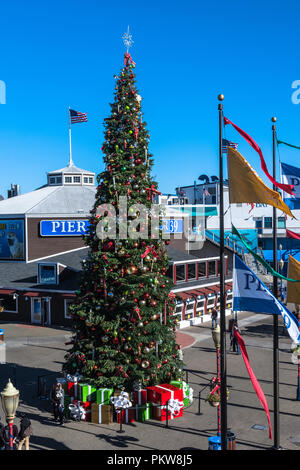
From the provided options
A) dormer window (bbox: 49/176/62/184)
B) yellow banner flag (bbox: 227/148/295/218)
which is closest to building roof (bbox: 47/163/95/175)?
dormer window (bbox: 49/176/62/184)

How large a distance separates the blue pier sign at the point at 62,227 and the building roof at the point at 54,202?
78cm

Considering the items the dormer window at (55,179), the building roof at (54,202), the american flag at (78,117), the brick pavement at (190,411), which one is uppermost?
the american flag at (78,117)

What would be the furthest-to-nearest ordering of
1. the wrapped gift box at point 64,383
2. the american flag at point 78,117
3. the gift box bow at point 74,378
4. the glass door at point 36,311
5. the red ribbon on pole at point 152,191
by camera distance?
the american flag at point 78,117
the glass door at point 36,311
the red ribbon on pole at point 152,191
the wrapped gift box at point 64,383
the gift box bow at point 74,378

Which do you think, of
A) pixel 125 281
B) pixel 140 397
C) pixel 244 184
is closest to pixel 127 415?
pixel 140 397

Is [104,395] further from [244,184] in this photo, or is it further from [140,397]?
[244,184]

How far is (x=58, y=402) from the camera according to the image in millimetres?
16062

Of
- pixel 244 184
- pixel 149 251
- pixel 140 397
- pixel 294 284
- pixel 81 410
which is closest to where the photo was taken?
pixel 244 184

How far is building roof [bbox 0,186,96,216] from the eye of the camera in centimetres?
4131

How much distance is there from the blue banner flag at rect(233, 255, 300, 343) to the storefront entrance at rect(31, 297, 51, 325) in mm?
23656

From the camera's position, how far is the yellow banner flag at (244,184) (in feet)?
38.0

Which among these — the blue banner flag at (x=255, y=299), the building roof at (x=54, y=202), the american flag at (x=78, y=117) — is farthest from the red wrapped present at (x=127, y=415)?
the american flag at (x=78, y=117)

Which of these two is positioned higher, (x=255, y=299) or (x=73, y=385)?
(x=255, y=299)

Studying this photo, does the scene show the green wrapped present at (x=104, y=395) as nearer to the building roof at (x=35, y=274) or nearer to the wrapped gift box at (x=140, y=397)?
the wrapped gift box at (x=140, y=397)

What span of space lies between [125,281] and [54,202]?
2723 cm
